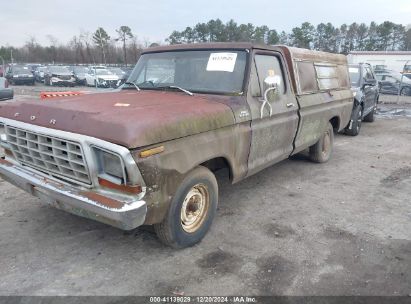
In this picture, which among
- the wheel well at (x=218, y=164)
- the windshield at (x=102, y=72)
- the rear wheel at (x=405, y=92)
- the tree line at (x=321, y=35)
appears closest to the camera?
the wheel well at (x=218, y=164)

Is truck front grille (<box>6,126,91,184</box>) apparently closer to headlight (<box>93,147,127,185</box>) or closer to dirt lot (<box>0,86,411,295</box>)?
headlight (<box>93,147,127,185</box>)

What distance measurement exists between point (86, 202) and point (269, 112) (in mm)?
2448

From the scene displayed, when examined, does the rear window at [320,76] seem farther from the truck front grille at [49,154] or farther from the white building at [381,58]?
the white building at [381,58]

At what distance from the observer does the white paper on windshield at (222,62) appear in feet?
14.0

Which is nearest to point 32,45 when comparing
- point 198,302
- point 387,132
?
point 387,132

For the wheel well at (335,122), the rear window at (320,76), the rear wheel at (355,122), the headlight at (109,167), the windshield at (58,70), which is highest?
the rear window at (320,76)

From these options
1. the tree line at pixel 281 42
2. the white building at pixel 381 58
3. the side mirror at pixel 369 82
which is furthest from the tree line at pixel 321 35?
the side mirror at pixel 369 82

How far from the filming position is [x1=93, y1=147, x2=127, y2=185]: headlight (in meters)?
2.94

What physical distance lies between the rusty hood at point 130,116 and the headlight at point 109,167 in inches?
6.3

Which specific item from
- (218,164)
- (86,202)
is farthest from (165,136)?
(218,164)

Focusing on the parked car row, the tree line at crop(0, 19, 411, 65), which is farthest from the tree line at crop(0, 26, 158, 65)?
the parked car row

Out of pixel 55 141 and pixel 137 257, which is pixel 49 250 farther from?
pixel 55 141

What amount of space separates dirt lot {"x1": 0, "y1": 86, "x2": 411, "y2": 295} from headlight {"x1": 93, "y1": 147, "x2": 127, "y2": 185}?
902 mm

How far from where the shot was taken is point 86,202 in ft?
9.97
